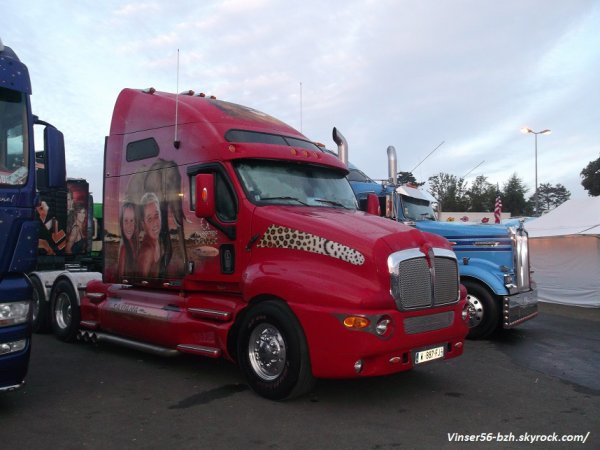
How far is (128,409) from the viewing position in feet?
17.6

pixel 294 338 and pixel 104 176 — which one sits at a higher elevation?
pixel 104 176

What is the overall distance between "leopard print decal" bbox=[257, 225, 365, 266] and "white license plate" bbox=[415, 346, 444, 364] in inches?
43.9

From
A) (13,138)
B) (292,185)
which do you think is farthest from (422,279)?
(13,138)

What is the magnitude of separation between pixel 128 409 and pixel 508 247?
A: 684 centimetres

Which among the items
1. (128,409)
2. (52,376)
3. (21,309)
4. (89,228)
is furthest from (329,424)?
(89,228)

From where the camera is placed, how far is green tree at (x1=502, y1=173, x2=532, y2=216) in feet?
202

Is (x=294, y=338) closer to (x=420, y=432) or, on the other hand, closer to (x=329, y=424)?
(x=329, y=424)

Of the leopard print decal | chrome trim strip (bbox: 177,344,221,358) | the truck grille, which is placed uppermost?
the leopard print decal

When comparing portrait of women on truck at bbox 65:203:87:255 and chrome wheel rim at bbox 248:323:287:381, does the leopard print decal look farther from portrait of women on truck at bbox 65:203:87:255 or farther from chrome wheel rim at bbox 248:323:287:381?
portrait of women on truck at bbox 65:203:87:255

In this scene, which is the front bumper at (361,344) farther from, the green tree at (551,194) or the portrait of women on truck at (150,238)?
the green tree at (551,194)

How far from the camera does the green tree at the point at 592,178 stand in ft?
173

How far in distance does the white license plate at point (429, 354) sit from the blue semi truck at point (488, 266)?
3545mm

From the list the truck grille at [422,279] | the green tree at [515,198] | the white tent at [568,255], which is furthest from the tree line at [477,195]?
the truck grille at [422,279]

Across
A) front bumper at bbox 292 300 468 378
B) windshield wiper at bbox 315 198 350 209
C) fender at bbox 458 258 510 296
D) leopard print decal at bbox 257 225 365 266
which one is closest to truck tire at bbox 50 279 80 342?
leopard print decal at bbox 257 225 365 266
